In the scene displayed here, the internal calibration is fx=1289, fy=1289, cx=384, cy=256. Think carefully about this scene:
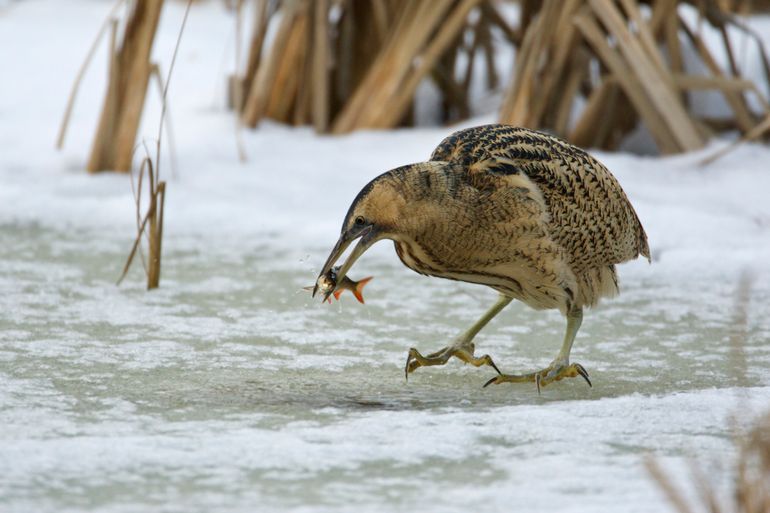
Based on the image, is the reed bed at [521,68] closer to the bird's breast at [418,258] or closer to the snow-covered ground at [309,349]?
the snow-covered ground at [309,349]

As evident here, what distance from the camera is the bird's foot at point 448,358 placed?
10.8 ft

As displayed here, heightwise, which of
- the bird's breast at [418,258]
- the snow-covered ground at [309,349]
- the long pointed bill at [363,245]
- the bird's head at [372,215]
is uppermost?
the bird's head at [372,215]

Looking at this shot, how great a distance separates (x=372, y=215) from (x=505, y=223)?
0.38 meters

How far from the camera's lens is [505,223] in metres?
3.09

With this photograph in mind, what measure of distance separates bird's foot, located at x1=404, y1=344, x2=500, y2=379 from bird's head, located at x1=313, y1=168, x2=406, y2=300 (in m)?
0.46

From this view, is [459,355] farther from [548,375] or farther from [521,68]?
[521,68]

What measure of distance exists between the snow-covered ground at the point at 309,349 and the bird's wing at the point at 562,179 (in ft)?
1.09

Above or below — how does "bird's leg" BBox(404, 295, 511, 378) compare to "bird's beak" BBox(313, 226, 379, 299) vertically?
below

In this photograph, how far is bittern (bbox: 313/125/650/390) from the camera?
2.95 metres

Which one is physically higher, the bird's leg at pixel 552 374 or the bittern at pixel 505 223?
the bittern at pixel 505 223

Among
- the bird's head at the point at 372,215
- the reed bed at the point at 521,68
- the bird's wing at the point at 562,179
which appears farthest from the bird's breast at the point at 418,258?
the reed bed at the point at 521,68

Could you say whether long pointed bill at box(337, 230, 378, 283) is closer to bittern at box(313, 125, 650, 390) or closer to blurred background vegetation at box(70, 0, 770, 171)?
bittern at box(313, 125, 650, 390)

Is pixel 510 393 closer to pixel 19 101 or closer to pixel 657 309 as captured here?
pixel 657 309

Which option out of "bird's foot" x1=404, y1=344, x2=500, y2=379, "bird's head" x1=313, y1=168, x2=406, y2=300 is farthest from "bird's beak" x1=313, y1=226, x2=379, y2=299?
"bird's foot" x1=404, y1=344, x2=500, y2=379
